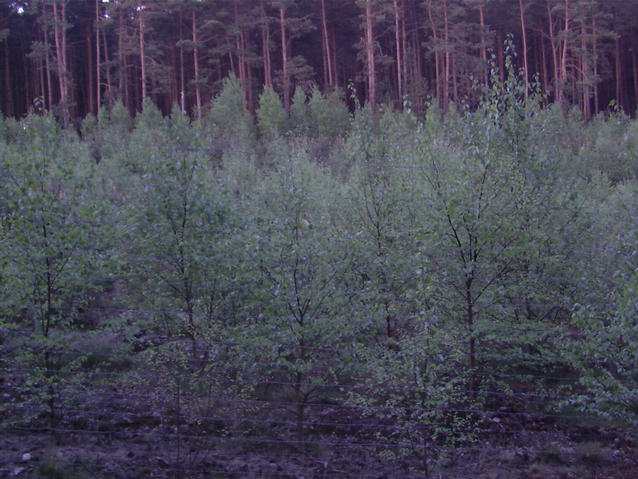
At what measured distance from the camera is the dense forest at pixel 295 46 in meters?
32.0

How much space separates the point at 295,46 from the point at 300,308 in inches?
1342

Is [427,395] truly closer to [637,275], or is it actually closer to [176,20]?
[637,275]

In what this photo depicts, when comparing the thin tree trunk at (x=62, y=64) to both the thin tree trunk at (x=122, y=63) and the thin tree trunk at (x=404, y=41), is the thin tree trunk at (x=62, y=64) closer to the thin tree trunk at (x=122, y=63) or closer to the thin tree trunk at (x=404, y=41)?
the thin tree trunk at (x=122, y=63)

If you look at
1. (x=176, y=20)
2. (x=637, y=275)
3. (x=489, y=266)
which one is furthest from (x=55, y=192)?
(x=176, y=20)

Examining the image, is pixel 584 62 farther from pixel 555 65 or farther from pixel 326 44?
pixel 326 44

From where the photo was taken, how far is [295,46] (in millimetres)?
40062

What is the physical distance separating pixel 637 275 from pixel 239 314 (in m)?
6.04

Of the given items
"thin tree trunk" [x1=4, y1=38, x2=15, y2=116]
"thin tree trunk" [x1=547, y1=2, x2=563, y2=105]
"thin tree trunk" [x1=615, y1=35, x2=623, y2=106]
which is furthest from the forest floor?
"thin tree trunk" [x1=615, y1=35, x2=623, y2=106]

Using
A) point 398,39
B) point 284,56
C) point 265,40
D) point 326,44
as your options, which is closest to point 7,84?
point 265,40

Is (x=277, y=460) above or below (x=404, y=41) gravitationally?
below

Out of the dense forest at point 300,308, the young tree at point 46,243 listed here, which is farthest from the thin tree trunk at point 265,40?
the young tree at point 46,243

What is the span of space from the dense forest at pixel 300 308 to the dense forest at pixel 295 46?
1968 centimetres

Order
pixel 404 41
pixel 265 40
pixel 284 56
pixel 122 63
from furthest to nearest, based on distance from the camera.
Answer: pixel 122 63 < pixel 404 41 < pixel 265 40 < pixel 284 56

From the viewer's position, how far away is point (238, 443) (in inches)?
386
